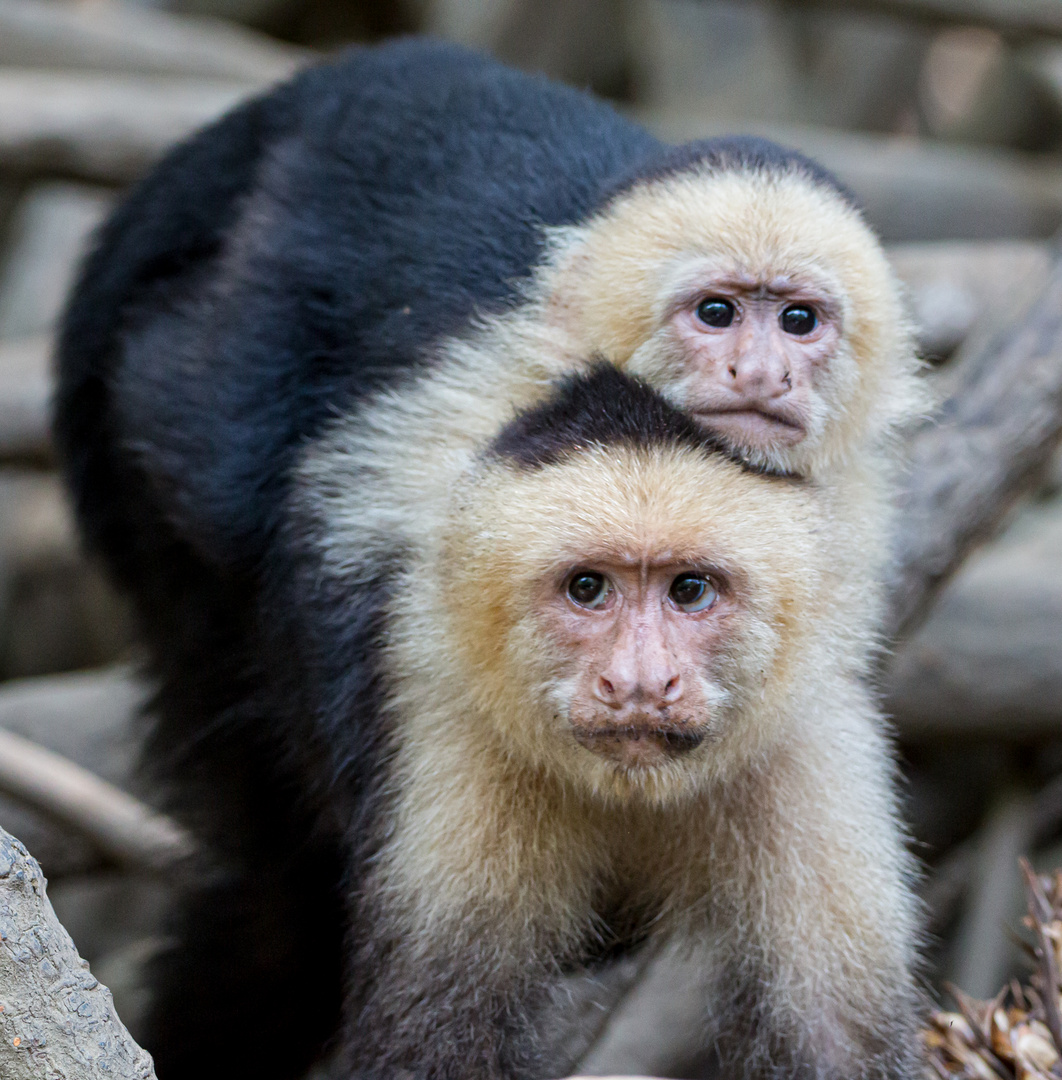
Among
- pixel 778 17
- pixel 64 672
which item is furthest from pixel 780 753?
pixel 778 17

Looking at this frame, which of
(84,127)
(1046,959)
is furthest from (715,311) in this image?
(84,127)

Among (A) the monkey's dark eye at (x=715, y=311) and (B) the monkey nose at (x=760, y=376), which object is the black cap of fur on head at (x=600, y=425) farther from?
(A) the monkey's dark eye at (x=715, y=311)

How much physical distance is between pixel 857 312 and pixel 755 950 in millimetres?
1371

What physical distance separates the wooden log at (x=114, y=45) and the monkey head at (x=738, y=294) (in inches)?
131

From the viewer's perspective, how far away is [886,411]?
329 cm

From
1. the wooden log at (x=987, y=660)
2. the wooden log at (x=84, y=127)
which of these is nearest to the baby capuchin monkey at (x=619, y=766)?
the wooden log at (x=987, y=660)

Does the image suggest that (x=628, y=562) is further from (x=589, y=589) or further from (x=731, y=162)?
(x=731, y=162)

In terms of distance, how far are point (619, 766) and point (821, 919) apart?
0.54 metres

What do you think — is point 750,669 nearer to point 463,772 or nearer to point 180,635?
point 463,772

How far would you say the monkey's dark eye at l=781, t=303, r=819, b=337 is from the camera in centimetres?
318

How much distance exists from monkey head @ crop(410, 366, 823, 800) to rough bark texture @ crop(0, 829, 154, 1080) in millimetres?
892

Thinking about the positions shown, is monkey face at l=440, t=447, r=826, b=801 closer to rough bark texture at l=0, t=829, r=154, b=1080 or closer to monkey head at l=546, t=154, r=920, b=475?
monkey head at l=546, t=154, r=920, b=475

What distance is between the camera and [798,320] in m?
3.19

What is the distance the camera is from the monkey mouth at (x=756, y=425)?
294cm
